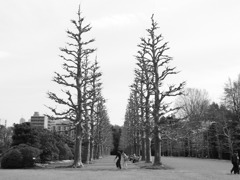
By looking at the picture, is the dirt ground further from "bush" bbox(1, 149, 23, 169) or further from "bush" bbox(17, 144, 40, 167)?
"bush" bbox(17, 144, 40, 167)

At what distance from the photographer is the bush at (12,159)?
29.4 meters

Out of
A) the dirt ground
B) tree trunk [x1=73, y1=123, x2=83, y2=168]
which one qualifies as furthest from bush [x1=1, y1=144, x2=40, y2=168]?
the dirt ground

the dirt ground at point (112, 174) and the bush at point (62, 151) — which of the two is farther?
the bush at point (62, 151)

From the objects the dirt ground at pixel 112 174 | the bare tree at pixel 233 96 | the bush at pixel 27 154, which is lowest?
the dirt ground at pixel 112 174

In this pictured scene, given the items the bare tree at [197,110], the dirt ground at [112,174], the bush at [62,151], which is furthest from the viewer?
the bare tree at [197,110]

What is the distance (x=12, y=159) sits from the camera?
29.5 meters

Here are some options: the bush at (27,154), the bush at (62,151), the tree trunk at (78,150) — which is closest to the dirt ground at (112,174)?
the tree trunk at (78,150)

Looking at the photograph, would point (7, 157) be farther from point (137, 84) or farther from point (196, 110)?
point (196, 110)

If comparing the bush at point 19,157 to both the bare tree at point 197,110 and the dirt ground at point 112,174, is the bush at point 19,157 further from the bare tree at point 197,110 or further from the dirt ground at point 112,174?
the bare tree at point 197,110

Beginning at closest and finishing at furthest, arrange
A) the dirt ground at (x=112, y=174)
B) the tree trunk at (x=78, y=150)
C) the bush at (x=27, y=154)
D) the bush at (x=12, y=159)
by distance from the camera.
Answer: the dirt ground at (x=112, y=174)
the tree trunk at (x=78, y=150)
the bush at (x=12, y=159)
the bush at (x=27, y=154)

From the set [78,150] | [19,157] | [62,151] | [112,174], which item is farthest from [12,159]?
[62,151]

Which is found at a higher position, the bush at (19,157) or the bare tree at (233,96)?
the bare tree at (233,96)

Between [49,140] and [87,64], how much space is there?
1247cm

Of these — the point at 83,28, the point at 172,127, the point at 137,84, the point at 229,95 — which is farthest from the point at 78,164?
the point at 229,95
